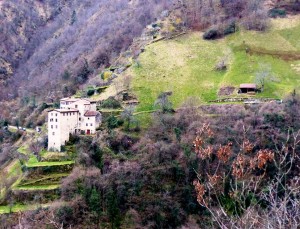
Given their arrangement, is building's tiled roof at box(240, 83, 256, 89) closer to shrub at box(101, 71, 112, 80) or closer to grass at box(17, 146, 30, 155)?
shrub at box(101, 71, 112, 80)

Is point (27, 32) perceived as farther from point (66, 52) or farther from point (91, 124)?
point (91, 124)

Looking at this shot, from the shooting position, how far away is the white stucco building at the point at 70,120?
42094mm

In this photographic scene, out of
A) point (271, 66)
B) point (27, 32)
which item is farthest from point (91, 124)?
point (27, 32)

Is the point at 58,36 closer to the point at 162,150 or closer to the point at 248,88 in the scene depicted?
the point at 248,88

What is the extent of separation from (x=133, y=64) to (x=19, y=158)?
20.6 metres

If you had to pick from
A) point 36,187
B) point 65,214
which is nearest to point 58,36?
point 36,187

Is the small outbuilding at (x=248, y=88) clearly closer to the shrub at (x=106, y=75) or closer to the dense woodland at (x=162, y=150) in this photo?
the dense woodland at (x=162, y=150)

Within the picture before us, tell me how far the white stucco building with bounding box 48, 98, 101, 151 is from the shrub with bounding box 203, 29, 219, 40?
24.0 metres

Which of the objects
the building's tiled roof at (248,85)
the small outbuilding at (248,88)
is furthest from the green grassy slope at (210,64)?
the building's tiled roof at (248,85)

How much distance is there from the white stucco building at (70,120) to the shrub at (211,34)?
24.0m

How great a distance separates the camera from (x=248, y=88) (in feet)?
167

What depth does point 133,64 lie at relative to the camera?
191 feet

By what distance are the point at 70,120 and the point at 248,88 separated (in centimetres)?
2090

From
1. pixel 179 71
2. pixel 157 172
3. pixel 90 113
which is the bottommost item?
pixel 157 172
